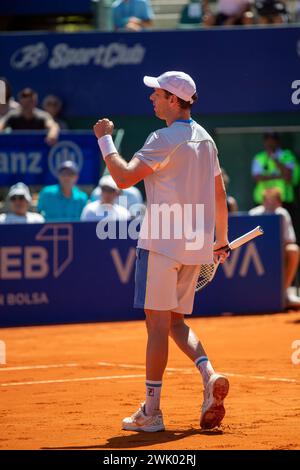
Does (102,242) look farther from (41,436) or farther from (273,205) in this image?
(41,436)

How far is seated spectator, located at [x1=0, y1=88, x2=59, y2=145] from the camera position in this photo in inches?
618

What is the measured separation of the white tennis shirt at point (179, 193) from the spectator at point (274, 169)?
960cm

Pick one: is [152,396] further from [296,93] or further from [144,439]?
[296,93]

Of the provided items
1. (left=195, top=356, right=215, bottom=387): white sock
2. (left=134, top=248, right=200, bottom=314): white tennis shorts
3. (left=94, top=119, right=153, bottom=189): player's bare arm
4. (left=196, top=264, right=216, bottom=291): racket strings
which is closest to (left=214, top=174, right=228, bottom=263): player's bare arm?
(left=196, top=264, right=216, bottom=291): racket strings

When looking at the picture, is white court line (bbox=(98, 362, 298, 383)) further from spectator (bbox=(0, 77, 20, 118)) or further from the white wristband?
spectator (bbox=(0, 77, 20, 118))

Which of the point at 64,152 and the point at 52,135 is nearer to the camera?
the point at 52,135

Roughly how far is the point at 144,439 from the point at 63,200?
851 cm

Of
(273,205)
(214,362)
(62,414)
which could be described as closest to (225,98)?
(273,205)

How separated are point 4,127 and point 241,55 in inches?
152

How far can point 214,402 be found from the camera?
6598 mm

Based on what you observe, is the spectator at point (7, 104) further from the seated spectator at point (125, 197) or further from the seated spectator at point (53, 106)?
the seated spectator at point (125, 197)

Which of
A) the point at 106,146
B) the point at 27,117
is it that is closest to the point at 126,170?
the point at 106,146

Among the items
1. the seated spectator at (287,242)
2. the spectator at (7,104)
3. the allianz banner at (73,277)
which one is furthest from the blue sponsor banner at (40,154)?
the seated spectator at (287,242)

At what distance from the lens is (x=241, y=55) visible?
55.3ft
